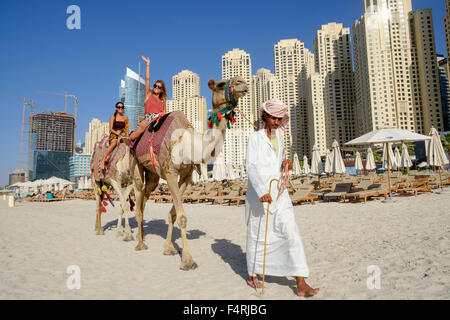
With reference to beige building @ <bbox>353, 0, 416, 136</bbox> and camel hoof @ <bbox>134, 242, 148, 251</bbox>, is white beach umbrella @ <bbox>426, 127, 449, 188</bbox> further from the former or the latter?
beige building @ <bbox>353, 0, 416, 136</bbox>

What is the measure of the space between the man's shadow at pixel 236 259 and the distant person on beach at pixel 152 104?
9.62 feet

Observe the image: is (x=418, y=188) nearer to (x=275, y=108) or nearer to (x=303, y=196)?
(x=303, y=196)

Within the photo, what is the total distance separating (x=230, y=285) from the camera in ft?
11.5

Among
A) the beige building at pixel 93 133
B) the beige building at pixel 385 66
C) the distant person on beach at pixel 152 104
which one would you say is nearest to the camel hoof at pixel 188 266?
the distant person on beach at pixel 152 104

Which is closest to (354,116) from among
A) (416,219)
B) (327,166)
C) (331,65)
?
(331,65)

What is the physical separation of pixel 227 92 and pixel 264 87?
426 feet

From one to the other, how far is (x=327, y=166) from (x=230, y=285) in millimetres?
21983

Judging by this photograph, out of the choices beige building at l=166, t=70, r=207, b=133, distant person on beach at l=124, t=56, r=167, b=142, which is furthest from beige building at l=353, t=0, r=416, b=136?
distant person on beach at l=124, t=56, r=167, b=142

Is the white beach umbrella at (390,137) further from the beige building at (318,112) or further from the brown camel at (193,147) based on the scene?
the beige building at (318,112)

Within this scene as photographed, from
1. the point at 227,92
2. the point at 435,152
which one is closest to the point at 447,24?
the point at 435,152

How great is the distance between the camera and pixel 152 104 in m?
5.74

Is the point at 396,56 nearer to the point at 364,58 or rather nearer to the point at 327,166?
the point at 364,58

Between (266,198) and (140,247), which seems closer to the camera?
(266,198)

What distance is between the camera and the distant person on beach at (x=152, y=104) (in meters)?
5.63
